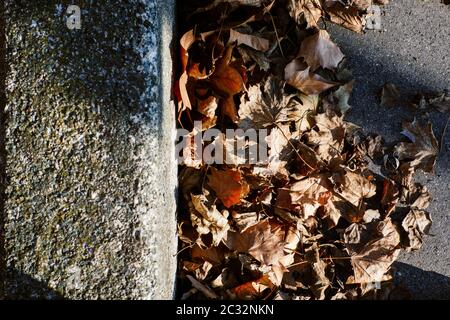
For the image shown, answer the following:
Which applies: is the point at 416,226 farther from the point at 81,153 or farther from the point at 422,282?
the point at 81,153

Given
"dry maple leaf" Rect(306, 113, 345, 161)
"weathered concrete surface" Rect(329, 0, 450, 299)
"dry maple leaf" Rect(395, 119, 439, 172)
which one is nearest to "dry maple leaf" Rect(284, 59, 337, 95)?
"dry maple leaf" Rect(306, 113, 345, 161)

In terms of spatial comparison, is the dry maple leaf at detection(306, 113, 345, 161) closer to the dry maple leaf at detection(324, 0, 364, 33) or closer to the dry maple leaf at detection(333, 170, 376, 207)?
the dry maple leaf at detection(333, 170, 376, 207)

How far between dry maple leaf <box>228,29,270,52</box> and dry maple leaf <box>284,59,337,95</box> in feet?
0.48

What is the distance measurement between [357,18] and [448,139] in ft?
2.55

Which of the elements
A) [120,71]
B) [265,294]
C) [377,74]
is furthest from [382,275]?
[120,71]

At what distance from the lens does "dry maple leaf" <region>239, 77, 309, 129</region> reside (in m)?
2.21

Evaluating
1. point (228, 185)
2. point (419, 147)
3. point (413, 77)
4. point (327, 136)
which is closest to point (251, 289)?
point (228, 185)

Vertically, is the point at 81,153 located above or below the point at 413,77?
below

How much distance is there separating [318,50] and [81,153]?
120cm

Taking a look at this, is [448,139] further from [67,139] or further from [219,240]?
[67,139]

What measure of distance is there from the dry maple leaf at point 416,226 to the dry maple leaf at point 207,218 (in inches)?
36.8

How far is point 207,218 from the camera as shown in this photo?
7.20 ft

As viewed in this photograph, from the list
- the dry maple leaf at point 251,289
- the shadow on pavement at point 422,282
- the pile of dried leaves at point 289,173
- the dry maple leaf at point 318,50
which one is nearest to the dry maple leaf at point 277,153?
the pile of dried leaves at point 289,173

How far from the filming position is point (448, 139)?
8.25 feet
